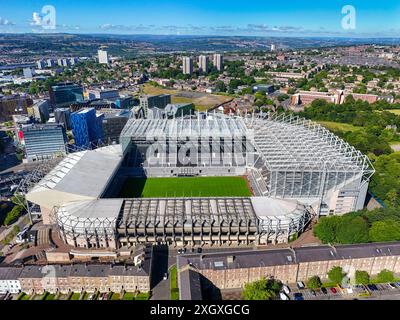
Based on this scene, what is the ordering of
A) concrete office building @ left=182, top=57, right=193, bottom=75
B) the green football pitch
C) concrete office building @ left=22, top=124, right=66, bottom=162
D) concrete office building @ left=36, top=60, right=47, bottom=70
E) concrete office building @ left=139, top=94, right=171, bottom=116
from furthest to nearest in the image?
1. concrete office building @ left=36, top=60, right=47, bottom=70
2. concrete office building @ left=182, top=57, right=193, bottom=75
3. concrete office building @ left=139, top=94, right=171, bottom=116
4. concrete office building @ left=22, top=124, right=66, bottom=162
5. the green football pitch

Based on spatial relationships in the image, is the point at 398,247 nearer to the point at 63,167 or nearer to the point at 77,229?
the point at 77,229

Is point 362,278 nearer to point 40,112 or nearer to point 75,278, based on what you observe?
point 75,278

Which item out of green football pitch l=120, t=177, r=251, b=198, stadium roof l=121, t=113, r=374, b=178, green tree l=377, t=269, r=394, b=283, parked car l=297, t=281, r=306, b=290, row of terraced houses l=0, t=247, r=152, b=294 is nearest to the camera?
row of terraced houses l=0, t=247, r=152, b=294

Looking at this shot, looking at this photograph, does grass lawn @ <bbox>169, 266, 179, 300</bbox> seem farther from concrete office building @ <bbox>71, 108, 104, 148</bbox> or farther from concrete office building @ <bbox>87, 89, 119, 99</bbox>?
concrete office building @ <bbox>87, 89, 119, 99</bbox>

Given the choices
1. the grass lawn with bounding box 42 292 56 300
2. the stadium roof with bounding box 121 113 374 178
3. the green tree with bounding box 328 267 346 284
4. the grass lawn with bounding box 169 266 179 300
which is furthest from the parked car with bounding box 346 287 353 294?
the grass lawn with bounding box 42 292 56 300

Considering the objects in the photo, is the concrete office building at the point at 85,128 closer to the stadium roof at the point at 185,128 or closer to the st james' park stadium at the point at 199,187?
the stadium roof at the point at 185,128
